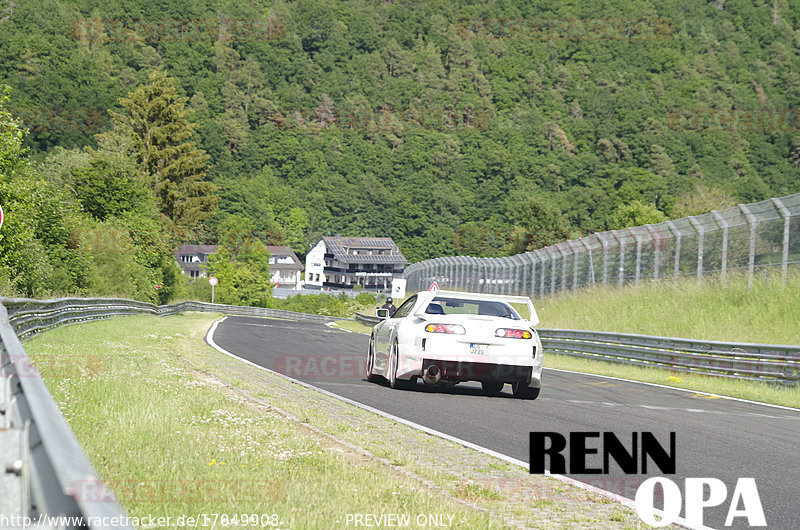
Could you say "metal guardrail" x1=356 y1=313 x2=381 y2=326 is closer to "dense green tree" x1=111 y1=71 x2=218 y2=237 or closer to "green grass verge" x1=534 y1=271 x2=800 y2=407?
"green grass verge" x1=534 y1=271 x2=800 y2=407

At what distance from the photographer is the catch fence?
24.2m

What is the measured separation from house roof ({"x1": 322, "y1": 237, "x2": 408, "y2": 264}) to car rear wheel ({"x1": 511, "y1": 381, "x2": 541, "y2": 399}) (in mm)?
158982

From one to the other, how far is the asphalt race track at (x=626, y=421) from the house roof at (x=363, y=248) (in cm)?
15473

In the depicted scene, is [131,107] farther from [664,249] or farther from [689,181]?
[689,181]

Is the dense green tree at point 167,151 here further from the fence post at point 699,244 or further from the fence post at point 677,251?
the fence post at point 699,244

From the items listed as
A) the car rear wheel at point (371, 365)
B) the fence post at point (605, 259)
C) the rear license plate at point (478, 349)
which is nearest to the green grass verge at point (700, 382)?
the car rear wheel at point (371, 365)

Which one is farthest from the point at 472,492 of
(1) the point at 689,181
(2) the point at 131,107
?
(1) the point at 689,181

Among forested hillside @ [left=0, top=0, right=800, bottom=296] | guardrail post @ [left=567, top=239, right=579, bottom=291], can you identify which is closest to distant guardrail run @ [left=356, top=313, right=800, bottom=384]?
guardrail post @ [left=567, top=239, right=579, bottom=291]

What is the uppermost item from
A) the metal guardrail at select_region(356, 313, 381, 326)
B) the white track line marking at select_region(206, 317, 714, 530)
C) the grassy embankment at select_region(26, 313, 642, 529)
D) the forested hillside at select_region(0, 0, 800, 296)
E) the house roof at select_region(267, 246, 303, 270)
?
the forested hillside at select_region(0, 0, 800, 296)

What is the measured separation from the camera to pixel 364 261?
569ft

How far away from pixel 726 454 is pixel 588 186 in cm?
14620

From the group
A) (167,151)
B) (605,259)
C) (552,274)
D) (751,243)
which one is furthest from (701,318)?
(167,151)

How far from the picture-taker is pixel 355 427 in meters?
9.29

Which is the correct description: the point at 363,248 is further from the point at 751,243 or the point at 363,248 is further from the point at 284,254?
the point at 751,243
